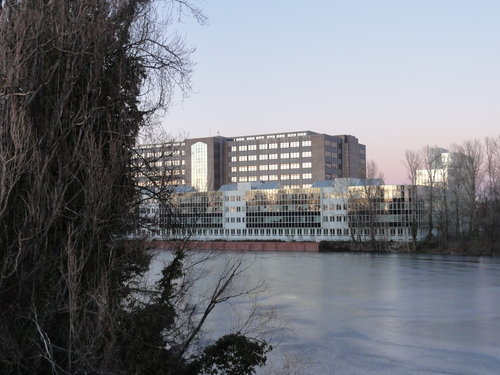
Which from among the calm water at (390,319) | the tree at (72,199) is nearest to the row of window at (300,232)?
the calm water at (390,319)

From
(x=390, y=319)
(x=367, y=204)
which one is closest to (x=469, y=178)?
(x=367, y=204)

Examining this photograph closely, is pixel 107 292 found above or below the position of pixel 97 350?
above

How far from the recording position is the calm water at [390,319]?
61.8 ft

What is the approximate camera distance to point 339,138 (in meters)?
143

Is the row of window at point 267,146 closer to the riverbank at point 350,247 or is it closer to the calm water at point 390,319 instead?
the riverbank at point 350,247

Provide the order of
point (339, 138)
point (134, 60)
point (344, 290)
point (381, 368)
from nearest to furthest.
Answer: point (134, 60) → point (381, 368) → point (344, 290) → point (339, 138)

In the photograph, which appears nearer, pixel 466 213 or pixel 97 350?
pixel 97 350

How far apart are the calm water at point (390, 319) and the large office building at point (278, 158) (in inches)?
3481

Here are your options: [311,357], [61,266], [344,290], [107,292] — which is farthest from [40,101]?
[344,290]

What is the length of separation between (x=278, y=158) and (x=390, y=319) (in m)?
116

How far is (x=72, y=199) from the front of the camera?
10781 mm

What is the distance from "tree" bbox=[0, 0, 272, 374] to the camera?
32.3 ft

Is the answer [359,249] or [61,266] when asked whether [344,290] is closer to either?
[61,266]

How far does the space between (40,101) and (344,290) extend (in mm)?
28902
